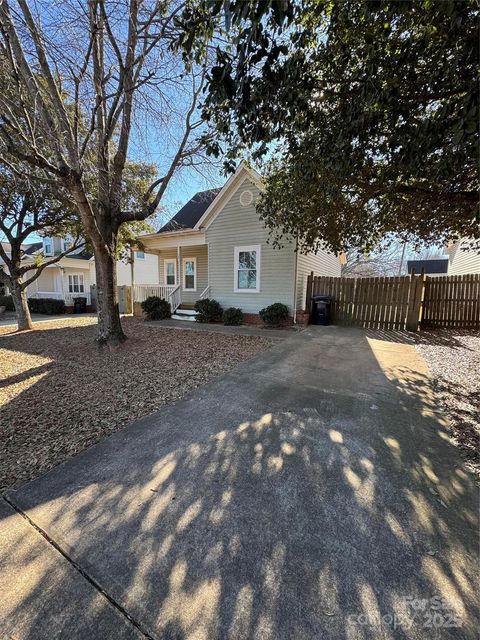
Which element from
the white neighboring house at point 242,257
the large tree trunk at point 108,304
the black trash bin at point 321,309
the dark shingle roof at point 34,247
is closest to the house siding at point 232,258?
the white neighboring house at point 242,257

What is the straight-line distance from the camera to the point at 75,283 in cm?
1948

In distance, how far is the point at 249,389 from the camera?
4.34m

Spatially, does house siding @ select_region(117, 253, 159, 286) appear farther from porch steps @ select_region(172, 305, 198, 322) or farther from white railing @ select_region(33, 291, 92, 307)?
porch steps @ select_region(172, 305, 198, 322)

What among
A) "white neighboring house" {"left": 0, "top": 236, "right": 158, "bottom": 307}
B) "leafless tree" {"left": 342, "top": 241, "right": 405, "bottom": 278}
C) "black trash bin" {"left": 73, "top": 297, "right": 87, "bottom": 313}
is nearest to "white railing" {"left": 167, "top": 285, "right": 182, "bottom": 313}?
"white neighboring house" {"left": 0, "top": 236, "right": 158, "bottom": 307}

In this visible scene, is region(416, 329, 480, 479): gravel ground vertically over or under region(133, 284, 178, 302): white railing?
under

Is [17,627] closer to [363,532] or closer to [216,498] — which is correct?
[216,498]

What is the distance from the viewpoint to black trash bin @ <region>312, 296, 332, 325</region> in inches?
404

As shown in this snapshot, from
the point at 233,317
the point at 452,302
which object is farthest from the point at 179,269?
the point at 452,302

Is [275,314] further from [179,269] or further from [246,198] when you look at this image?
[179,269]

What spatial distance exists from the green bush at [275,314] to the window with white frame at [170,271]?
648 cm

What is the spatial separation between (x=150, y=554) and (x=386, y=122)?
17.2 feet

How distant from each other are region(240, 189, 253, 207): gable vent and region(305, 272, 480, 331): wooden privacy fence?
Result: 454 centimetres

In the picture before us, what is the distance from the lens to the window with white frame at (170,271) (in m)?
14.5

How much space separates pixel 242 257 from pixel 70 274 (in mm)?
14295
